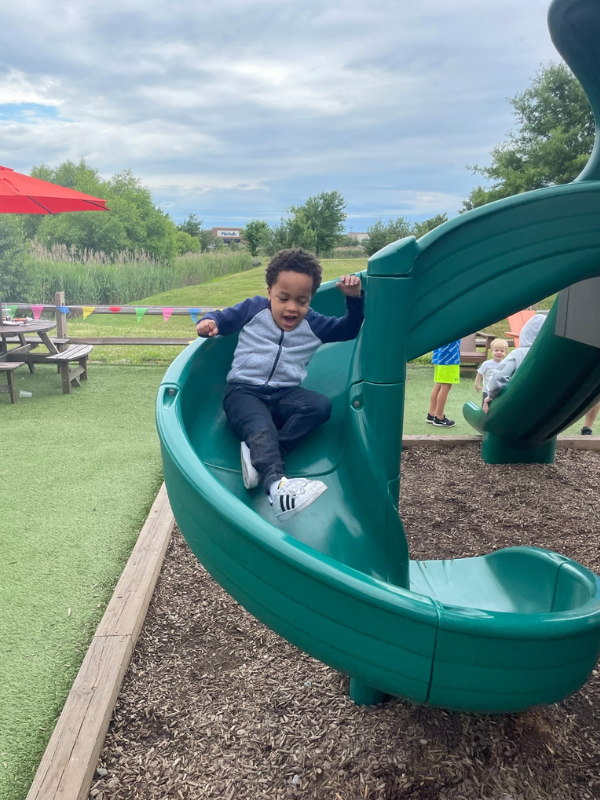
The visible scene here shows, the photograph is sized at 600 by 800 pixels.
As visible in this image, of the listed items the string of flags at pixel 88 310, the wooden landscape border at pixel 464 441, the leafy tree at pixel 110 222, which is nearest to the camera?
the wooden landscape border at pixel 464 441

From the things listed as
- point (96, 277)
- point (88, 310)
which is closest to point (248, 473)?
point (88, 310)

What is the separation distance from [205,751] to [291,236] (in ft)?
57.9

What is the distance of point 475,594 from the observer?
2.07 metres

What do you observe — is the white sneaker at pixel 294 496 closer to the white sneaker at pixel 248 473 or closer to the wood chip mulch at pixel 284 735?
the white sneaker at pixel 248 473

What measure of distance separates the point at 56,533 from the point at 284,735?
1.96 meters

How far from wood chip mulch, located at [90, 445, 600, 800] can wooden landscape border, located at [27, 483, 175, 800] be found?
6 centimetres

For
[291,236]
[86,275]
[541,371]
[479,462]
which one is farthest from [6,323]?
[291,236]

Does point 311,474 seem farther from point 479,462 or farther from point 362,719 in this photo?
point 479,462

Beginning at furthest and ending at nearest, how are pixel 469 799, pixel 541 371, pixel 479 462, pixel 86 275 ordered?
1. pixel 86 275
2. pixel 479 462
3. pixel 541 371
4. pixel 469 799

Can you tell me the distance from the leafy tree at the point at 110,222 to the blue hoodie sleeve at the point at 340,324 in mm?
24877

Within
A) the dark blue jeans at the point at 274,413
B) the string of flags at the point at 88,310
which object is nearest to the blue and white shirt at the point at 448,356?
the dark blue jeans at the point at 274,413

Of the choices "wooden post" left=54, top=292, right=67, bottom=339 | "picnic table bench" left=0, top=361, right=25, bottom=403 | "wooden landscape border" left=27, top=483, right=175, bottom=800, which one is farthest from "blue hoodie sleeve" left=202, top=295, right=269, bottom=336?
"wooden post" left=54, top=292, right=67, bottom=339

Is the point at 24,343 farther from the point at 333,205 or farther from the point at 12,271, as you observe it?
the point at 333,205

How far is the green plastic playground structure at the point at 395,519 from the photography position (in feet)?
4.33
